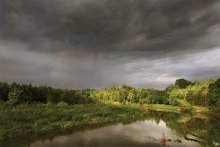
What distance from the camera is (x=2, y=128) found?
37156mm

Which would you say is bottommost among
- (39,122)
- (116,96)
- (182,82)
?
(39,122)

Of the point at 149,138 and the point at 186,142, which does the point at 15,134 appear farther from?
the point at 186,142

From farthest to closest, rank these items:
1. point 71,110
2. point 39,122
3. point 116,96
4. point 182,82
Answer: point 182,82 → point 116,96 → point 71,110 → point 39,122

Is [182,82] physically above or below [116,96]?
above

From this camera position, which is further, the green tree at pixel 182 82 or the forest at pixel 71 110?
the green tree at pixel 182 82

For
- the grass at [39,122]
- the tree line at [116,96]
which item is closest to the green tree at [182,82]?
the tree line at [116,96]

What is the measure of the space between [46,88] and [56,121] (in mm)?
53957

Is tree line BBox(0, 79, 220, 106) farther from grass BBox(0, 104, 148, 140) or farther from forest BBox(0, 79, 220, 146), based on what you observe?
grass BBox(0, 104, 148, 140)

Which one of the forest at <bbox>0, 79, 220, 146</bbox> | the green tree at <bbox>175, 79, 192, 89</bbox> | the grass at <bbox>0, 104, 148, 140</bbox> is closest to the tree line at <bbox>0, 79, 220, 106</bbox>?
the forest at <bbox>0, 79, 220, 146</bbox>

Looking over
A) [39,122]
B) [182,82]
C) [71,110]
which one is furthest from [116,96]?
[39,122]

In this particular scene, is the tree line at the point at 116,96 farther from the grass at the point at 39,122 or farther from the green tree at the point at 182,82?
the green tree at the point at 182,82

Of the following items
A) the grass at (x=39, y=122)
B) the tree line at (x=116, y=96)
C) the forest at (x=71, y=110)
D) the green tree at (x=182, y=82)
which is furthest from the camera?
the green tree at (x=182, y=82)

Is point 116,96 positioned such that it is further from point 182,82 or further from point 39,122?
point 39,122

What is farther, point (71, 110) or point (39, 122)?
point (71, 110)
